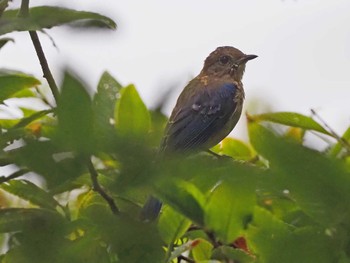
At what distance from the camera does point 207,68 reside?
19.4 ft

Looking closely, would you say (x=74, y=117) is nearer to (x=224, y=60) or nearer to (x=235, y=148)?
(x=235, y=148)

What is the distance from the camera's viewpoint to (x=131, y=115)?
2.90 feet

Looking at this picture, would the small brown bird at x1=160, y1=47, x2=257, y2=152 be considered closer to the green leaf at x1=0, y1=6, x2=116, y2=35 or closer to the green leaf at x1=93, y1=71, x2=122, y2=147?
the green leaf at x1=93, y1=71, x2=122, y2=147

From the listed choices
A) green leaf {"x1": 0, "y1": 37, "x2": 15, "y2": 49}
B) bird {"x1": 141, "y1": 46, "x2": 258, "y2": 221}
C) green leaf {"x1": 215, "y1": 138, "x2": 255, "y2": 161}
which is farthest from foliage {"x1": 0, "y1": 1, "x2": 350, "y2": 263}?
bird {"x1": 141, "y1": 46, "x2": 258, "y2": 221}

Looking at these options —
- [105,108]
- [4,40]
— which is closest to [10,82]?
[4,40]

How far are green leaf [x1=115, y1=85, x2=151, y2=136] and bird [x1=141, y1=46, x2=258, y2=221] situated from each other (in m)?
2.93

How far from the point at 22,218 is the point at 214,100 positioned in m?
4.36

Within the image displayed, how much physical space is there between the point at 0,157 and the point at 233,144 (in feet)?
3.69

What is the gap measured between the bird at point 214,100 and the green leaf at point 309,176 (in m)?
3.36

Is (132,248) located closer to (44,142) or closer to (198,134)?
(44,142)

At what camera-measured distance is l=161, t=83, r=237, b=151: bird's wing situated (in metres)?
4.50

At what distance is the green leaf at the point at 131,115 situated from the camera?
0.72m

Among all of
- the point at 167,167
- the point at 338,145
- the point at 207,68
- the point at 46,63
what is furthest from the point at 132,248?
the point at 207,68

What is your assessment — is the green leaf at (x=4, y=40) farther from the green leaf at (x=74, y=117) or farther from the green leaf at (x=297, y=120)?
the green leaf at (x=74, y=117)
